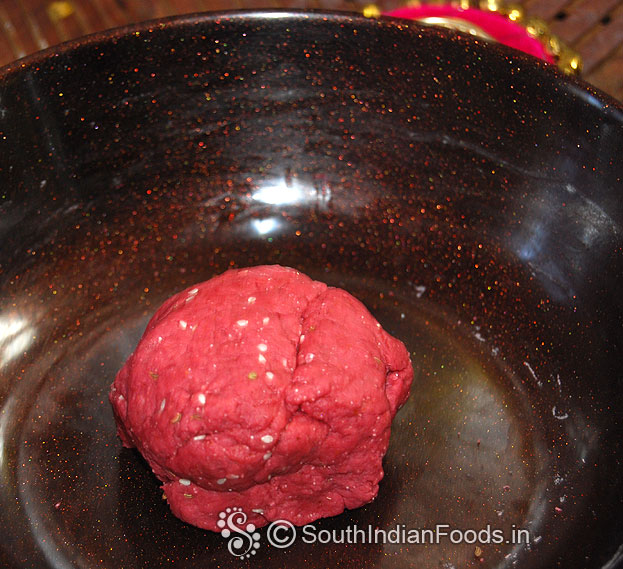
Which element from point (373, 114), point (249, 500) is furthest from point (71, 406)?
point (373, 114)

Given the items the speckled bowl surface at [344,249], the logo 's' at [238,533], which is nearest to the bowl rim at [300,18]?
the speckled bowl surface at [344,249]

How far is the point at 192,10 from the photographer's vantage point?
9.34 feet

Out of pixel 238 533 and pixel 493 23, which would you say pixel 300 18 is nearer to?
pixel 493 23

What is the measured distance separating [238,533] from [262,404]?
27 centimetres

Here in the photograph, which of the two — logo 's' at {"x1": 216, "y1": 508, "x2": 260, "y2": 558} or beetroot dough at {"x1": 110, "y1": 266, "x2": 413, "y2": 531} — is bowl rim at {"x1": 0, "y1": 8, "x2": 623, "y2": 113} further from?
logo 's' at {"x1": 216, "y1": 508, "x2": 260, "y2": 558}

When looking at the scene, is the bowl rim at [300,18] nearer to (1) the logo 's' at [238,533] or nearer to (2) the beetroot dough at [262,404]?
(2) the beetroot dough at [262,404]

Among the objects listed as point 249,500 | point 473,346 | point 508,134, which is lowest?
point 473,346

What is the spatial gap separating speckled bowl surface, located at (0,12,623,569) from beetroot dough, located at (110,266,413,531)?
0.09 m

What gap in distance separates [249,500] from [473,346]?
0.66 m

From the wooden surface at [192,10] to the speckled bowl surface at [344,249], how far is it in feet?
3.98

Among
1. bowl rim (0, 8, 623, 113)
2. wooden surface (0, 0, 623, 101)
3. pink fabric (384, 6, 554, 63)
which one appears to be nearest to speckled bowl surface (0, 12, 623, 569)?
bowl rim (0, 8, 623, 113)

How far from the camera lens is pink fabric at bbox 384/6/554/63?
6.92ft

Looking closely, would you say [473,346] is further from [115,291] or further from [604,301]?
[115,291]

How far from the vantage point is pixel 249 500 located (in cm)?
125
